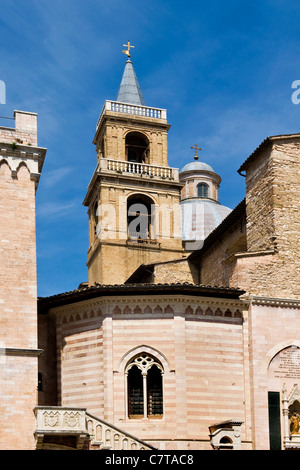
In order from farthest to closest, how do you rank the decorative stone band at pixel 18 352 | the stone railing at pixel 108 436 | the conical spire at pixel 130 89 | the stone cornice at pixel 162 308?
the conical spire at pixel 130 89, the stone cornice at pixel 162 308, the decorative stone band at pixel 18 352, the stone railing at pixel 108 436

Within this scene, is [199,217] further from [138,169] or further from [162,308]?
[162,308]

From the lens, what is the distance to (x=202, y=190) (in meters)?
49.0

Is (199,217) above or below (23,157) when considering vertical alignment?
above

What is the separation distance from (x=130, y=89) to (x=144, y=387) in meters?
24.2

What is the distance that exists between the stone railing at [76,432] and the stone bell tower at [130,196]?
17613 mm

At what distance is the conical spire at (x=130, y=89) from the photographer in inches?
1695

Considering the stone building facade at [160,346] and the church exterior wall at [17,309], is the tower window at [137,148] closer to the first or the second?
the stone building facade at [160,346]

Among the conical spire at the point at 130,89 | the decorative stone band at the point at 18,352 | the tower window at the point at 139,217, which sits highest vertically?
the conical spire at the point at 130,89

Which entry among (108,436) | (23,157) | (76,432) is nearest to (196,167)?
(23,157)

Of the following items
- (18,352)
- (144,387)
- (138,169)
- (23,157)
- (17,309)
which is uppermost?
(138,169)

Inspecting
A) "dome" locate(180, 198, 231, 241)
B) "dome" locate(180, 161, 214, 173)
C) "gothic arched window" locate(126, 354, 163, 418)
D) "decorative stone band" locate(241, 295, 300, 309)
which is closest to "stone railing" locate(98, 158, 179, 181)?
"dome" locate(180, 198, 231, 241)

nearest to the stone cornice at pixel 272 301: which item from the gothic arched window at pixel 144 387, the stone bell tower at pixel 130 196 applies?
the gothic arched window at pixel 144 387

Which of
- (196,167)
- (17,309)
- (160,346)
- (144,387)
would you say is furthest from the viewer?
(196,167)

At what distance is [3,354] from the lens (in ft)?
67.8
